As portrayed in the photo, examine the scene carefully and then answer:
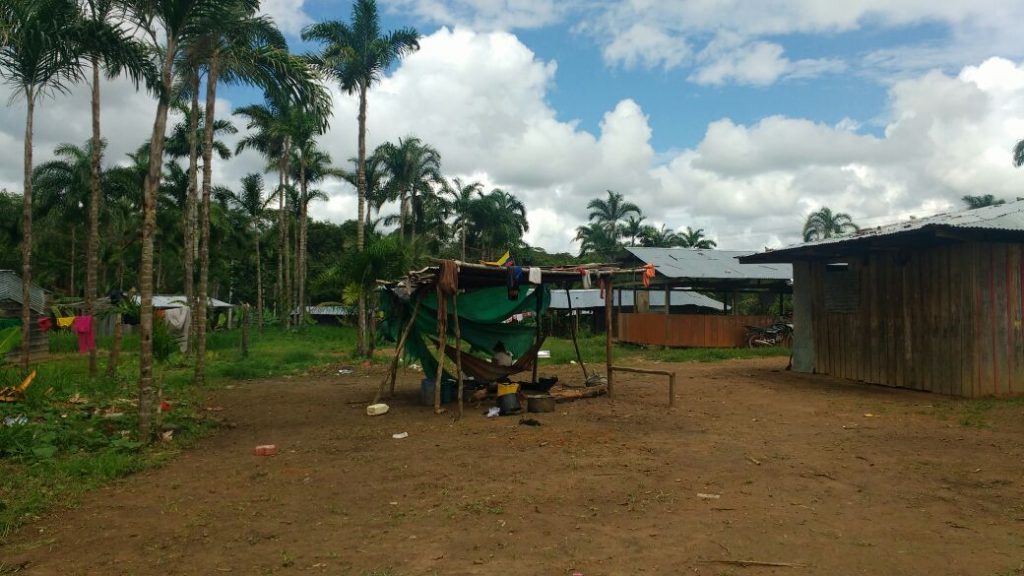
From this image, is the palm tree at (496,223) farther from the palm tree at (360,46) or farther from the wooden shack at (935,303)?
the wooden shack at (935,303)

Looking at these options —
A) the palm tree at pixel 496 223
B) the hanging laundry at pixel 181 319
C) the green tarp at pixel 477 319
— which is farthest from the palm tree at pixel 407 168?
the green tarp at pixel 477 319

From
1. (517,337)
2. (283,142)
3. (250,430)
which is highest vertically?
(283,142)

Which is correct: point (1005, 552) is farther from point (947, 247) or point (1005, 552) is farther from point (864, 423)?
point (947, 247)

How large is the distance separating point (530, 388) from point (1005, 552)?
24.1ft

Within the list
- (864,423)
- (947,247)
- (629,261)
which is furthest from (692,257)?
(864,423)

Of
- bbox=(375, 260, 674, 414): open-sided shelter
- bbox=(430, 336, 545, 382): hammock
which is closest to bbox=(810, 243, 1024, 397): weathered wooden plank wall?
bbox=(375, 260, 674, 414): open-sided shelter

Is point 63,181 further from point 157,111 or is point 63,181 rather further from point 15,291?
point 157,111

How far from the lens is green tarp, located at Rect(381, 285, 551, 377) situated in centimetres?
1088

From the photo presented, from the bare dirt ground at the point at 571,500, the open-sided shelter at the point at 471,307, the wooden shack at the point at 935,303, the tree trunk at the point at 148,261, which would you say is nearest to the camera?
the bare dirt ground at the point at 571,500

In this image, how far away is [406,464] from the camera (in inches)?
269

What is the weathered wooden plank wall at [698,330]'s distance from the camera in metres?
23.3

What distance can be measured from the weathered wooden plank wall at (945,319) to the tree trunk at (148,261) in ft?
38.1

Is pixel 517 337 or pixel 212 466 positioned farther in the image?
pixel 517 337

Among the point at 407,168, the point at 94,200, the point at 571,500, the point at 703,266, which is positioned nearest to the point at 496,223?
the point at 407,168
